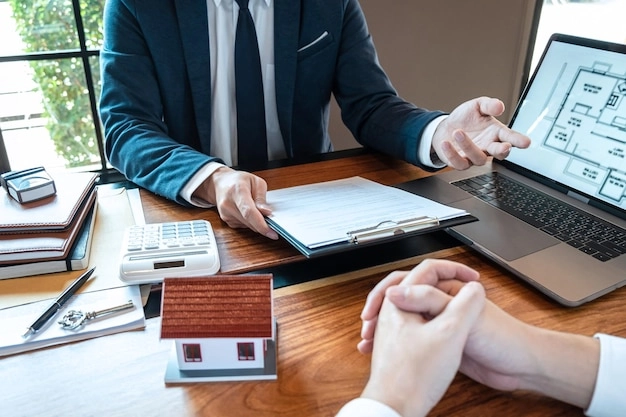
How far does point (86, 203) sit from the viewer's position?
35.1 inches

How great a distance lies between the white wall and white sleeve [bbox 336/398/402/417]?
174 centimetres

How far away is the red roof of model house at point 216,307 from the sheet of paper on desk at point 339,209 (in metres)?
0.16

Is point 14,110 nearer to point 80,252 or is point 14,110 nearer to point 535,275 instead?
point 80,252

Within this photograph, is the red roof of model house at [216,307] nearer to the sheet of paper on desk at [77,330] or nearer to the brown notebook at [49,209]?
the sheet of paper on desk at [77,330]

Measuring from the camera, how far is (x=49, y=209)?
2.71ft

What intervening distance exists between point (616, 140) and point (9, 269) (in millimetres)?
976

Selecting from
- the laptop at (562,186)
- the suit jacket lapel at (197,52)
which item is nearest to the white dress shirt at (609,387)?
the laptop at (562,186)

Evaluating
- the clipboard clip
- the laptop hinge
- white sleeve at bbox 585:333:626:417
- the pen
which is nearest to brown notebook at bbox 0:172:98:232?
the pen

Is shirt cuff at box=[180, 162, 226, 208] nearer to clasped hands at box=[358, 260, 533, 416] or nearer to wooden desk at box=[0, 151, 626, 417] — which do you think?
wooden desk at box=[0, 151, 626, 417]

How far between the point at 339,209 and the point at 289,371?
33cm

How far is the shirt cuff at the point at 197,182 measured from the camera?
919 millimetres

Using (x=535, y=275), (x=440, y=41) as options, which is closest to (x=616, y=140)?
(x=535, y=275)

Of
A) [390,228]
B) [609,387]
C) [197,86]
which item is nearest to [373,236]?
[390,228]

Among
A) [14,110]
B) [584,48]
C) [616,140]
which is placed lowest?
[14,110]
